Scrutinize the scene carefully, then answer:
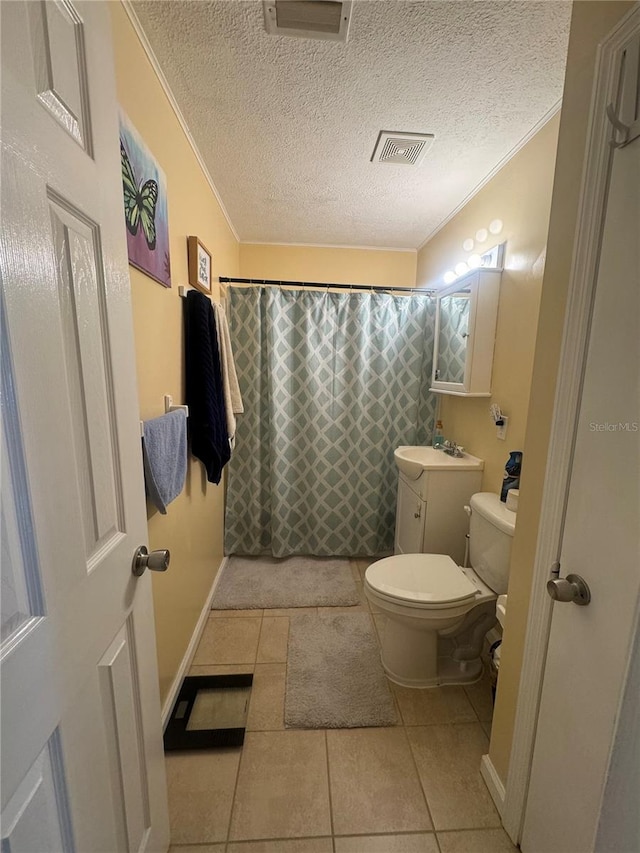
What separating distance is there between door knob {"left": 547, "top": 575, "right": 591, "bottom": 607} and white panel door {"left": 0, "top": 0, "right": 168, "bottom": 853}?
940mm

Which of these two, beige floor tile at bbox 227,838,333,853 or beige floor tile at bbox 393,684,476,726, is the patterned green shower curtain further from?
beige floor tile at bbox 227,838,333,853

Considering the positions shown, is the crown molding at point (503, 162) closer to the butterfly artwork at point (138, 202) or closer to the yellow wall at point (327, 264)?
the yellow wall at point (327, 264)

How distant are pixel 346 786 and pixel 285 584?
3.63 feet

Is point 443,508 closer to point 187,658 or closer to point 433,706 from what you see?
point 433,706

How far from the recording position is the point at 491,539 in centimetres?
143

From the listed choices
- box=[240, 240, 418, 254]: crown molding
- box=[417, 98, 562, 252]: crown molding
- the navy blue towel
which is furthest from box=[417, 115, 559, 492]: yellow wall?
the navy blue towel

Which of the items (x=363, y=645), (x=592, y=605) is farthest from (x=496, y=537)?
(x=363, y=645)

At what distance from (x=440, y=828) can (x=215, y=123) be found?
2.61 meters

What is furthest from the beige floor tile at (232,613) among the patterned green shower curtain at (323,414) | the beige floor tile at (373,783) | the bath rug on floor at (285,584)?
the beige floor tile at (373,783)

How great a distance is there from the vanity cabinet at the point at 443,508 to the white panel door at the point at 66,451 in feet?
4.85

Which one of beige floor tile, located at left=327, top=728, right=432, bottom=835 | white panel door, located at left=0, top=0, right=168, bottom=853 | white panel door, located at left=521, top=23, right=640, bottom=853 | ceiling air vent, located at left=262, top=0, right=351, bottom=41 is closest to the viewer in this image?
white panel door, located at left=0, top=0, right=168, bottom=853

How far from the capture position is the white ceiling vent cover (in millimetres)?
1418

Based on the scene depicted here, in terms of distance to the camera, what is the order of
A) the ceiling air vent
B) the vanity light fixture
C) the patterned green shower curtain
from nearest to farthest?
the ceiling air vent
the vanity light fixture
the patterned green shower curtain

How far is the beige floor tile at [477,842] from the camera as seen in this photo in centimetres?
98
